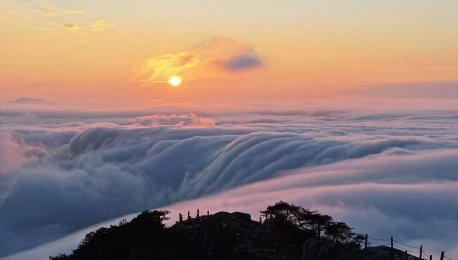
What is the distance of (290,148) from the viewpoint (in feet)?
646

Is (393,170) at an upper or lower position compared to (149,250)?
upper

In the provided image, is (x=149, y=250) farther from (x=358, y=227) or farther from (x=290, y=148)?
(x=290, y=148)

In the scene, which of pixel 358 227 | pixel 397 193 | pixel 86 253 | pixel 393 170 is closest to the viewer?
pixel 86 253

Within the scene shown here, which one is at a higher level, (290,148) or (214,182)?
(290,148)

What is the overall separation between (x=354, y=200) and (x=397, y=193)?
43.1ft

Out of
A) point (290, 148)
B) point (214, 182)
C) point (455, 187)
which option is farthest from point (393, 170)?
point (214, 182)

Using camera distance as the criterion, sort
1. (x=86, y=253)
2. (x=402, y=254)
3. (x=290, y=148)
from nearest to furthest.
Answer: (x=402, y=254), (x=86, y=253), (x=290, y=148)

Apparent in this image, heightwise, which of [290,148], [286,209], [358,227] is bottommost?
[358,227]

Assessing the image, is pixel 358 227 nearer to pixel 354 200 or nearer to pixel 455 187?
pixel 354 200

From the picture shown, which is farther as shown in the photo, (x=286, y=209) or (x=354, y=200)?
(x=354, y=200)

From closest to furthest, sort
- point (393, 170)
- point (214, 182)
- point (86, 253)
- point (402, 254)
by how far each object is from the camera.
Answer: point (402, 254) → point (86, 253) → point (393, 170) → point (214, 182)

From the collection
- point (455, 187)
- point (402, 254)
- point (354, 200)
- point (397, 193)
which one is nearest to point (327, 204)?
point (354, 200)

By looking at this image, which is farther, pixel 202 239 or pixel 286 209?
pixel 286 209

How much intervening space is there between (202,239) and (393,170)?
12132 cm
